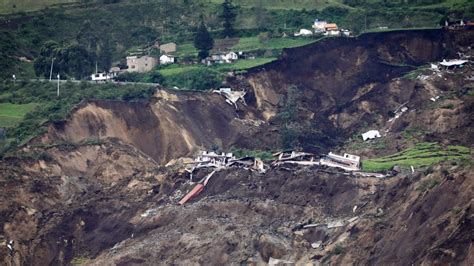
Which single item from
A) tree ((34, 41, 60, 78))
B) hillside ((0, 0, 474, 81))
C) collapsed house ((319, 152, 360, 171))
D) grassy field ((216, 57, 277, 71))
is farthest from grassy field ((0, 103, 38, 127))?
collapsed house ((319, 152, 360, 171))

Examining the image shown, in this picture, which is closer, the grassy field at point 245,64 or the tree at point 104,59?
the grassy field at point 245,64

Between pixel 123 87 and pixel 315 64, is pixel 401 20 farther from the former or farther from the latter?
pixel 123 87

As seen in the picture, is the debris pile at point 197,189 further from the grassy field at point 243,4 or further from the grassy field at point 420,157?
the grassy field at point 243,4

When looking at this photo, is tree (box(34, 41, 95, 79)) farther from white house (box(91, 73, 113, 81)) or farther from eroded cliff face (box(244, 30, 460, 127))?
eroded cliff face (box(244, 30, 460, 127))

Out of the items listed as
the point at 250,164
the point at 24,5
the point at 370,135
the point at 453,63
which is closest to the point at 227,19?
the point at 24,5

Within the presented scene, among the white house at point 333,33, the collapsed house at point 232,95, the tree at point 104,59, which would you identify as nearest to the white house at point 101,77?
the tree at point 104,59
